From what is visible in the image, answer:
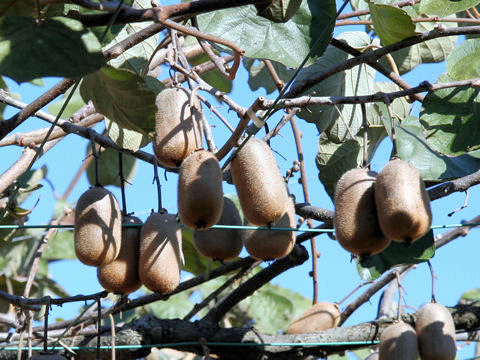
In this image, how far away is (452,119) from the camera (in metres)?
1.55

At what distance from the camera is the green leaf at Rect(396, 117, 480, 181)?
144 centimetres

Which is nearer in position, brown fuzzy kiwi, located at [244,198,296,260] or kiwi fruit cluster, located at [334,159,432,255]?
kiwi fruit cluster, located at [334,159,432,255]

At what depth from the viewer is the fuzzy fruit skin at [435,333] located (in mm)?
1761

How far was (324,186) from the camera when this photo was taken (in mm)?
1979

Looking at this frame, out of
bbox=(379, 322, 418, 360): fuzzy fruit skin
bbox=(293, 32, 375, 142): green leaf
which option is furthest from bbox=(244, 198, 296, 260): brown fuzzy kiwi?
bbox=(293, 32, 375, 142): green leaf

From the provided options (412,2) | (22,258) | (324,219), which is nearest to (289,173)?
(324,219)

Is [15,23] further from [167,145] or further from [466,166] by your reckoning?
[466,166]

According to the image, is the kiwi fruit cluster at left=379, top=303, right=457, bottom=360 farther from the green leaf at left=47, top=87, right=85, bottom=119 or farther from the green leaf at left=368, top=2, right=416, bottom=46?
the green leaf at left=47, top=87, right=85, bottom=119

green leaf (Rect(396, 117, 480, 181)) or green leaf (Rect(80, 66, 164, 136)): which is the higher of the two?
green leaf (Rect(80, 66, 164, 136))

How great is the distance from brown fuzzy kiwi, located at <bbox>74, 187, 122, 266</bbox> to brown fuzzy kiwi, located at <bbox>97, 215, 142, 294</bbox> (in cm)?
3

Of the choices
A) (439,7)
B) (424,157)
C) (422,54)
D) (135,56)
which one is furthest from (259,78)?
(424,157)

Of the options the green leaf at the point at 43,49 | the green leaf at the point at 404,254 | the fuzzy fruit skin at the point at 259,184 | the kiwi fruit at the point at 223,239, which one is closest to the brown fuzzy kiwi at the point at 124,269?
the kiwi fruit at the point at 223,239

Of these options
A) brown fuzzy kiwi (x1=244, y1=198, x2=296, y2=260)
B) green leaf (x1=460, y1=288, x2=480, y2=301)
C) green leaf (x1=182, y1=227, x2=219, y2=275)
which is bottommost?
brown fuzzy kiwi (x1=244, y1=198, x2=296, y2=260)

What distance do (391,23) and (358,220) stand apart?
49cm
